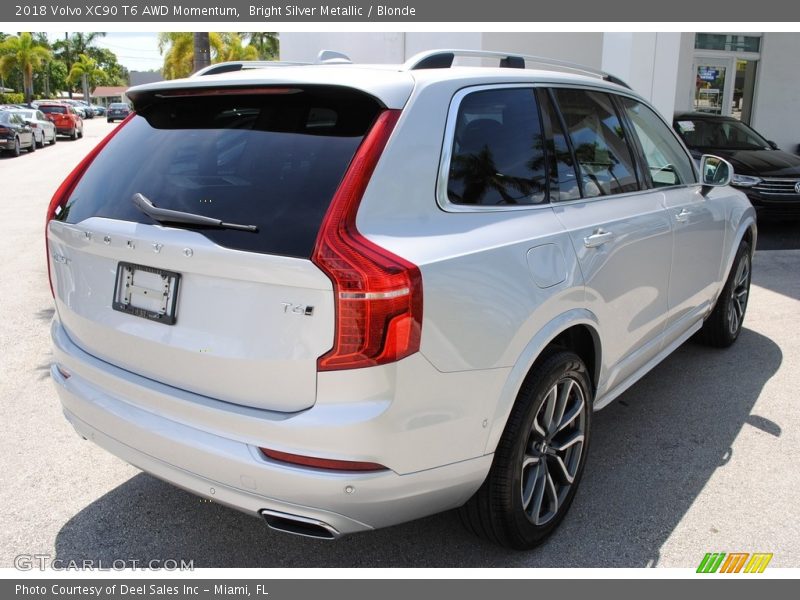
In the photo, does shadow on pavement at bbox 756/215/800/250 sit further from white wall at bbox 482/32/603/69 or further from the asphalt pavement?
the asphalt pavement

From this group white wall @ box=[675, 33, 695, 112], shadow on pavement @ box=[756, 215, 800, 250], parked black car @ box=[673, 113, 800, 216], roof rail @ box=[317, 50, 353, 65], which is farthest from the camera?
white wall @ box=[675, 33, 695, 112]

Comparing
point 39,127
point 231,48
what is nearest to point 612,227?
point 39,127

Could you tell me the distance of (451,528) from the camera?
10.2ft

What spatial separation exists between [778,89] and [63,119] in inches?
1207

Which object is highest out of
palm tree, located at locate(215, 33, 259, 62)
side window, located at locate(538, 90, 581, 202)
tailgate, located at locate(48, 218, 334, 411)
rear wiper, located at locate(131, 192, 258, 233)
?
palm tree, located at locate(215, 33, 259, 62)

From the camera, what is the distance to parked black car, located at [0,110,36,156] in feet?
78.4

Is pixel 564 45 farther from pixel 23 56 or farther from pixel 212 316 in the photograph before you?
pixel 23 56

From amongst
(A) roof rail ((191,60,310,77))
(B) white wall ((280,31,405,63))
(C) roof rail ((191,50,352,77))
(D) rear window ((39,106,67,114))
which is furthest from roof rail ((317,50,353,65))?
(D) rear window ((39,106,67,114))

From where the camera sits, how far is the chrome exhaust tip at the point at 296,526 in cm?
229

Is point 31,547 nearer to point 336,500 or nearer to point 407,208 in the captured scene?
point 336,500

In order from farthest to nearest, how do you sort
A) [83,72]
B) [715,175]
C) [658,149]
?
[83,72] < [715,175] < [658,149]

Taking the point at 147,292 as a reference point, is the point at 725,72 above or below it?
above

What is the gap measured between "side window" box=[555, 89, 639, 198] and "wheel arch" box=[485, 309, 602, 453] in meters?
0.61

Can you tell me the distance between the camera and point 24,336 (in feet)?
18.1
